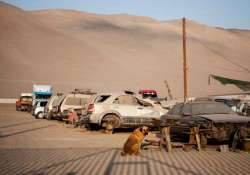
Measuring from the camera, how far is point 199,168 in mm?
9852

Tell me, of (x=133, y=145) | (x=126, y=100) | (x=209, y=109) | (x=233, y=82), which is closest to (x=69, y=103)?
(x=126, y=100)

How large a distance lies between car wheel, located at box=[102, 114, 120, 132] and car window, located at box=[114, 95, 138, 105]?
2.35 ft

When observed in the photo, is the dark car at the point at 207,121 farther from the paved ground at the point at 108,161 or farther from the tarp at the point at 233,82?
the tarp at the point at 233,82

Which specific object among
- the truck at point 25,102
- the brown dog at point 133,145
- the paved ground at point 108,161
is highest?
the truck at point 25,102

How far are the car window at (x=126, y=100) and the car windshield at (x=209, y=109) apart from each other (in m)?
5.13

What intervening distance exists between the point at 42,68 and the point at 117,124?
214 feet

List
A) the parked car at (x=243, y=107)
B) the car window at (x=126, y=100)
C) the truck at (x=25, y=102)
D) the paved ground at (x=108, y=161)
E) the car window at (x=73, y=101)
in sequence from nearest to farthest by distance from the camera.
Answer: the paved ground at (x=108, y=161), the car window at (x=126, y=100), the parked car at (x=243, y=107), the car window at (x=73, y=101), the truck at (x=25, y=102)

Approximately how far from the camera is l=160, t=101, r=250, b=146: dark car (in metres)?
13.1

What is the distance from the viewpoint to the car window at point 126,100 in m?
19.7

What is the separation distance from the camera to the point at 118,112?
63.5 feet

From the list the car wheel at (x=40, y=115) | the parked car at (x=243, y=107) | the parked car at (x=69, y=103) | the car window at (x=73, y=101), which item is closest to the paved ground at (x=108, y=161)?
the parked car at (x=243, y=107)

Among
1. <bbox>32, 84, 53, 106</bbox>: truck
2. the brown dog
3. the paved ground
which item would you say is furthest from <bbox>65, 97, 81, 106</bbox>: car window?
the brown dog

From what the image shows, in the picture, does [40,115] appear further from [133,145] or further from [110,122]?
[133,145]

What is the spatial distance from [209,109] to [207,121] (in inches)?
67.0
